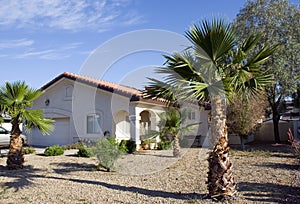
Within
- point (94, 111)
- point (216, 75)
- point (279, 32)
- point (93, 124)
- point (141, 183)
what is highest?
point (279, 32)

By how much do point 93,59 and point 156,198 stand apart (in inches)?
343

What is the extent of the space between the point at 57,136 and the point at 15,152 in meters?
12.0

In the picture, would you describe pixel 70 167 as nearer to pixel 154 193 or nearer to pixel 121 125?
pixel 154 193

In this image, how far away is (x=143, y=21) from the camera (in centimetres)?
1337

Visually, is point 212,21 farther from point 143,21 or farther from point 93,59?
point 93,59

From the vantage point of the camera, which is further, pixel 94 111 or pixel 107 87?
pixel 94 111

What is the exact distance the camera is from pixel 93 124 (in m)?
22.0

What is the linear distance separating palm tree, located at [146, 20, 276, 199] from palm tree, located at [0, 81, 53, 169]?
729 centimetres

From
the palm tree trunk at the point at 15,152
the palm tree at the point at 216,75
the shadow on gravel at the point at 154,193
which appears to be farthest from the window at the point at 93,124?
the palm tree at the point at 216,75

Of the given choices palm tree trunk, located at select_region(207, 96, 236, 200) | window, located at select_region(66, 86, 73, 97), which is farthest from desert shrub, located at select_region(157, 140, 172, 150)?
palm tree trunk, located at select_region(207, 96, 236, 200)

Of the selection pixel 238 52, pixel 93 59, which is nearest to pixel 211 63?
pixel 238 52

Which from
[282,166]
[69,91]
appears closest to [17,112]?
[69,91]

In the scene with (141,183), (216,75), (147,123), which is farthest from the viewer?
(147,123)

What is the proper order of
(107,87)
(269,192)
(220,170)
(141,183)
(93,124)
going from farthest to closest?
(93,124) → (107,87) → (141,183) → (269,192) → (220,170)
